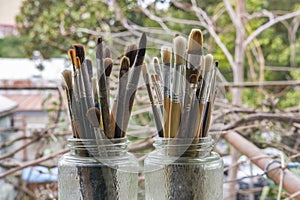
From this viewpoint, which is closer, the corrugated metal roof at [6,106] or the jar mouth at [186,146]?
the jar mouth at [186,146]

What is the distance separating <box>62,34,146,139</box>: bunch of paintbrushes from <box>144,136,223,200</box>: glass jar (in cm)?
5

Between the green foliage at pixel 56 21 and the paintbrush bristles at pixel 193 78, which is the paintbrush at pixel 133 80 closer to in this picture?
the paintbrush bristles at pixel 193 78

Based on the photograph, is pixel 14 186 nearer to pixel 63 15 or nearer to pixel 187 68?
pixel 187 68

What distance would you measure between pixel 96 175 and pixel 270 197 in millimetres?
676

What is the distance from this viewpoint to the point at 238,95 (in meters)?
1.52

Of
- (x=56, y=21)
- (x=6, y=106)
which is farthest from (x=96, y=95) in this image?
(x=56, y=21)

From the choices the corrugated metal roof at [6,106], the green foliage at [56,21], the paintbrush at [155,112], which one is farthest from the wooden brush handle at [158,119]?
the green foliage at [56,21]

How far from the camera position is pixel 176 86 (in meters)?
Result: 0.39

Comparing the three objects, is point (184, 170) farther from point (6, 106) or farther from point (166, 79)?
point (6, 106)

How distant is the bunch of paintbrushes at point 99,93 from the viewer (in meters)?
0.39

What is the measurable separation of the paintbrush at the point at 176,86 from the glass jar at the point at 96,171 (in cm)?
6

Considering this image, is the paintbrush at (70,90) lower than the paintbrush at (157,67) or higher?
lower

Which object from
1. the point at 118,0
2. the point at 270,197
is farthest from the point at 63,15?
the point at 270,197

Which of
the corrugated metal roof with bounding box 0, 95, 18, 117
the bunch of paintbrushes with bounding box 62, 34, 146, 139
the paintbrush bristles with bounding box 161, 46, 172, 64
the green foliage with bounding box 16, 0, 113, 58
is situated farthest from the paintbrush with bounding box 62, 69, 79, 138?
the green foliage with bounding box 16, 0, 113, 58
